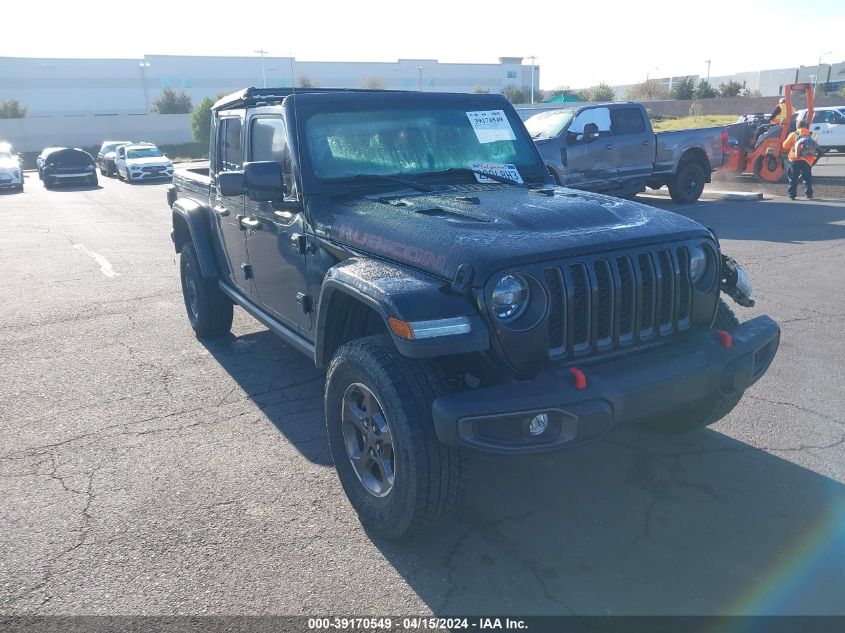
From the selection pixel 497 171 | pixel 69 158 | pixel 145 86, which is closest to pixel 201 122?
pixel 69 158

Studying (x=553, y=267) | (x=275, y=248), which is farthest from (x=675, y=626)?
(x=275, y=248)

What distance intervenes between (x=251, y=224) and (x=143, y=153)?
85.6ft

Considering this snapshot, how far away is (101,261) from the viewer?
10375mm

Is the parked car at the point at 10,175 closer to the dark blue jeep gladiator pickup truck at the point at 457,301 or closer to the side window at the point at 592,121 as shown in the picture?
the side window at the point at 592,121

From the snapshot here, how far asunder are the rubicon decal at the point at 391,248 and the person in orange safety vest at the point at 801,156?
13394 mm

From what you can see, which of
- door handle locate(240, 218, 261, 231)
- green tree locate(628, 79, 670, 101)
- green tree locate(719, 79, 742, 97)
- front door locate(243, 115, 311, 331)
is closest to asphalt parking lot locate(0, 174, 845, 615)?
front door locate(243, 115, 311, 331)

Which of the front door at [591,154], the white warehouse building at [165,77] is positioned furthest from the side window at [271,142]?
the white warehouse building at [165,77]

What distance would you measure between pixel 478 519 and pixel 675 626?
41.0 inches

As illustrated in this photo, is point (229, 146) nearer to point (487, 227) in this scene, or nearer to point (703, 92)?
point (487, 227)

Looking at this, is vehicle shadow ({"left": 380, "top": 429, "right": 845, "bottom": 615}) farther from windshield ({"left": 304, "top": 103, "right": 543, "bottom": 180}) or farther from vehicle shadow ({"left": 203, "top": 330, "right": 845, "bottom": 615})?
windshield ({"left": 304, "top": 103, "right": 543, "bottom": 180})

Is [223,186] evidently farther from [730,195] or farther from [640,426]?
[730,195]

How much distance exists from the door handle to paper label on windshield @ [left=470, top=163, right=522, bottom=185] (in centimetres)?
145

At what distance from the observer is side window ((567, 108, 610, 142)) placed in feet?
41.4

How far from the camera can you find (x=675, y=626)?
269 centimetres
